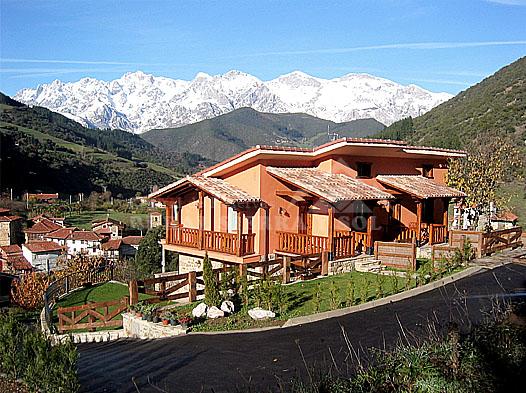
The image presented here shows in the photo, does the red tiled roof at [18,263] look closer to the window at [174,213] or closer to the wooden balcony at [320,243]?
the window at [174,213]

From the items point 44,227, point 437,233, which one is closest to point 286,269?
point 437,233

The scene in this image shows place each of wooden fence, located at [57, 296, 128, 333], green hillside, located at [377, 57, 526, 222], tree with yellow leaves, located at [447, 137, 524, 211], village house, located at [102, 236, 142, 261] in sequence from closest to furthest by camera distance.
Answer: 1. wooden fence, located at [57, 296, 128, 333]
2. tree with yellow leaves, located at [447, 137, 524, 211]
3. green hillside, located at [377, 57, 526, 222]
4. village house, located at [102, 236, 142, 261]

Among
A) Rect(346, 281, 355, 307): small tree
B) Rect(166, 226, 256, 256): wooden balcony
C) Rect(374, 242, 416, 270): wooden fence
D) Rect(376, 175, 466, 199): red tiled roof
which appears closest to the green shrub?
Rect(346, 281, 355, 307): small tree

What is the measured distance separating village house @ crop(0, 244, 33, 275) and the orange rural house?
1125 inches

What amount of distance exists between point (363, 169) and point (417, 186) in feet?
8.08

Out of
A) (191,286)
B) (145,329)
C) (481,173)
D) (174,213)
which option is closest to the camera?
(145,329)

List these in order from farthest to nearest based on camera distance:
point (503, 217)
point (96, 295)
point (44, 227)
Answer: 1. point (44, 227)
2. point (503, 217)
3. point (96, 295)

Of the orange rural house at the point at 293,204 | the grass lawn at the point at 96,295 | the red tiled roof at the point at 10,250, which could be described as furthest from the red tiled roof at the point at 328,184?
the red tiled roof at the point at 10,250

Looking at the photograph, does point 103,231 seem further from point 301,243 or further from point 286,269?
point 286,269

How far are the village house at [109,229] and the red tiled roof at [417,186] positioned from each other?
4458 cm

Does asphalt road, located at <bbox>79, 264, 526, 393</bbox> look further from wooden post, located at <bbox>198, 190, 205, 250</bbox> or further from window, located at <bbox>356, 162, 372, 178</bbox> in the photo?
window, located at <bbox>356, 162, 372, 178</bbox>

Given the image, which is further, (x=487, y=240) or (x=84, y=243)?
(x=84, y=243)

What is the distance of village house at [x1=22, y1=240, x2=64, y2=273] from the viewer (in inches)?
1983

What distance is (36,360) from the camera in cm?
712
